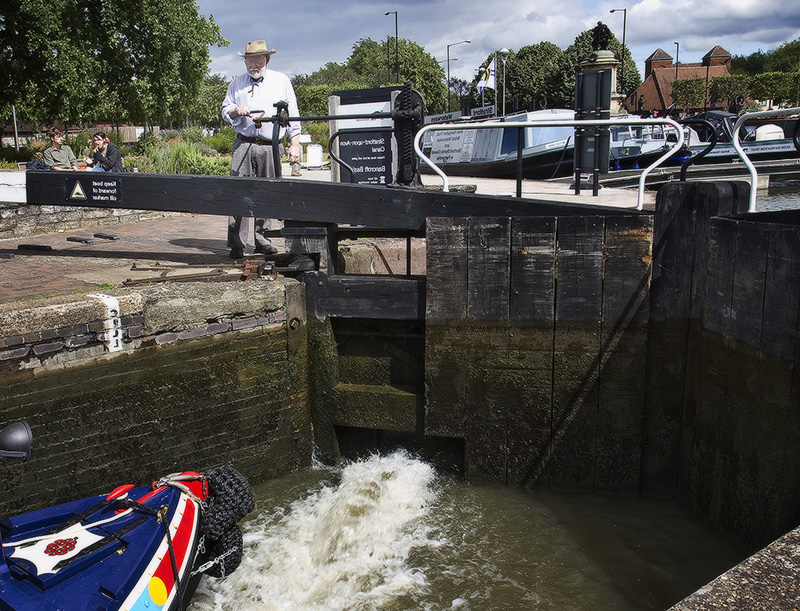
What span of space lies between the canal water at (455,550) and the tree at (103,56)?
1575cm

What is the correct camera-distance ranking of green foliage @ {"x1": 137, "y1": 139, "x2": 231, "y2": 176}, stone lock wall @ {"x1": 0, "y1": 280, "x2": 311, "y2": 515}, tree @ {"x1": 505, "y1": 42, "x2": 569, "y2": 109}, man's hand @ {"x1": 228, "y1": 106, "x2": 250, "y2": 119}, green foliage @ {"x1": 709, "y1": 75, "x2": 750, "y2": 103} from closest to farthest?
stone lock wall @ {"x1": 0, "y1": 280, "x2": 311, "y2": 515} → man's hand @ {"x1": 228, "y1": 106, "x2": 250, "y2": 119} → green foliage @ {"x1": 137, "y1": 139, "x2": 231, "y2": 176} → green foliage @ {"x1": 709, "y1": 75, "x2": 750, "y2": 103} → tree @ {"x1": 505, "y1": 42, "x2": 569, "y2": 109}

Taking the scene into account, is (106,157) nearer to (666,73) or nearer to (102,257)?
(102,257)

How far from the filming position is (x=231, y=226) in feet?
22.1

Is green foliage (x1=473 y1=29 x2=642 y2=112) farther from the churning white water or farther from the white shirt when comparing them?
the churning white water

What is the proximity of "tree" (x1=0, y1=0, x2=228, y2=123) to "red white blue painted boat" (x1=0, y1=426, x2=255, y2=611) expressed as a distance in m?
16.2

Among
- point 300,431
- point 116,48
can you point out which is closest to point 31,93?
point 116,48

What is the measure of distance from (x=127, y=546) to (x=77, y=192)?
3.70 metres

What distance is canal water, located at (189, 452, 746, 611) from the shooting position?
415 centimetres

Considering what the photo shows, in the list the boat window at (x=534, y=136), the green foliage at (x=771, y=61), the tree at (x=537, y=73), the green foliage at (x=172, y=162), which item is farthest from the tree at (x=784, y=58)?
the green foliage at (x=172, y=162)

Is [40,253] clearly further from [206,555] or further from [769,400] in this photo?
[769,400]

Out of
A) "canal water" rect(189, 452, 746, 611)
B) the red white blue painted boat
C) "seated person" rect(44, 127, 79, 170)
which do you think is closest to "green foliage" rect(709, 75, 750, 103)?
"seated person" rect(44, 127, 79, 170)

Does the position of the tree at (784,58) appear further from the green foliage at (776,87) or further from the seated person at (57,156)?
the seated person at (57,156)

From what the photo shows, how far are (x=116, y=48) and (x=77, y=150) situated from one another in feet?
15.7

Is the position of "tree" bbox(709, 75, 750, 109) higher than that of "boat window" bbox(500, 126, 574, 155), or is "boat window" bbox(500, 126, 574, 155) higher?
"tree" bbox(709, 75, 750, 109)
